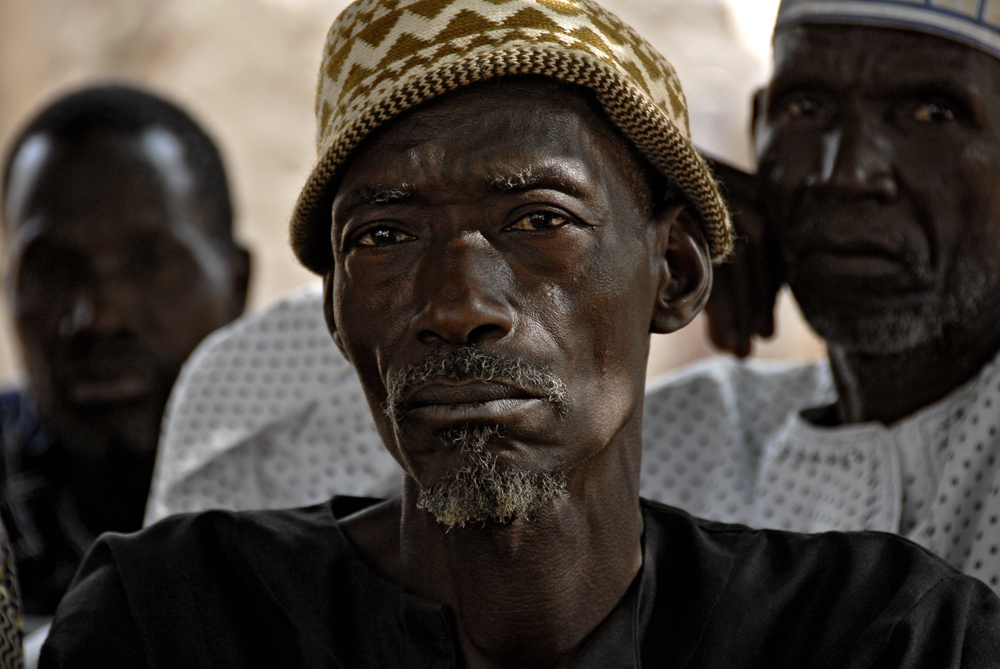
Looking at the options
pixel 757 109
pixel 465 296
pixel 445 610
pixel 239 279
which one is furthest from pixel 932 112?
pixel 239 279

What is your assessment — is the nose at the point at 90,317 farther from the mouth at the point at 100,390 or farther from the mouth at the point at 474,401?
the mouth at the point at 474,401

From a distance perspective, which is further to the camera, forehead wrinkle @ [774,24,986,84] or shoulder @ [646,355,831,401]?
shoulder @ [646,355,831,401]

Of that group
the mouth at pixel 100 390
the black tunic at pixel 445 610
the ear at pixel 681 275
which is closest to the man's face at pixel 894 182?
the ear at pixel 681 275

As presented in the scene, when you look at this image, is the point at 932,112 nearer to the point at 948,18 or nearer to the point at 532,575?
the point at 948,18

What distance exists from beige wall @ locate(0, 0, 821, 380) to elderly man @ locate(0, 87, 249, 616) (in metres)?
3.07

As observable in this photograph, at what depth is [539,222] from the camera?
167 cm

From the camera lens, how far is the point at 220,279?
345cm

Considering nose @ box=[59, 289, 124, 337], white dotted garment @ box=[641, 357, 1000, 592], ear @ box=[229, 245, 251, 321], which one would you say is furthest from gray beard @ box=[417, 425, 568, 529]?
ear @ box=[229, 245, 251, 321]

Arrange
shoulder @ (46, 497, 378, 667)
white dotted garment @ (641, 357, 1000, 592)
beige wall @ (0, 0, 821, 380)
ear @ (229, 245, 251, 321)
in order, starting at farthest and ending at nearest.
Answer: beige wall @ (0, 0, 821, 380), ear @ (229, 245, 251, 321), white dotted garment @ (641, 357, 1000, 592), shoulder @ (46, 497, 378, 667)

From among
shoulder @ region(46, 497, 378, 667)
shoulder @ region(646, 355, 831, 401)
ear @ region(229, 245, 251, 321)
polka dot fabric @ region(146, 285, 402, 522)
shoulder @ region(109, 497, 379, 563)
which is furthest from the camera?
ear @ region(229, 245, 251, 321)

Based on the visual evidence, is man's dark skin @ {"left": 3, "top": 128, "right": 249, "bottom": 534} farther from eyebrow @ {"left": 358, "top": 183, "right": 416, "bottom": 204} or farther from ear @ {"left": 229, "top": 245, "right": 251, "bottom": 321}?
eyebrow @ {"left": 358, "top": 183, "right": 416, "bottom": 204}

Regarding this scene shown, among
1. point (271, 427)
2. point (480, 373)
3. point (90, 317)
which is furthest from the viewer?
point (90, 317)

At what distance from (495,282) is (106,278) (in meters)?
1.86

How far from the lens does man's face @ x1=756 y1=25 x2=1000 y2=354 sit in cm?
244
